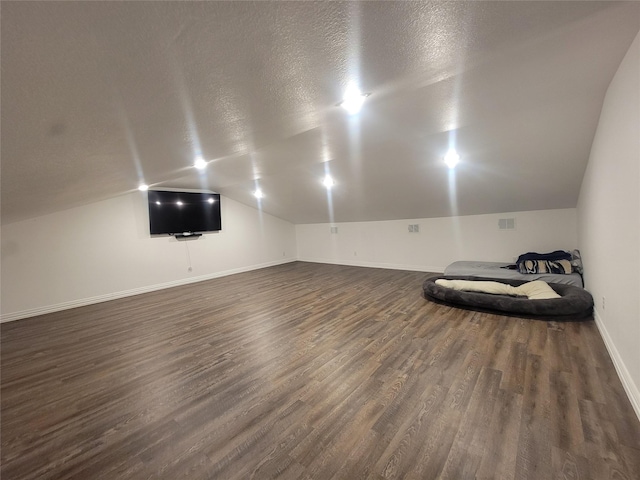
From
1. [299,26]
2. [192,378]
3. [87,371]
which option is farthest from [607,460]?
[87,371]

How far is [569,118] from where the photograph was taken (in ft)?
8.19

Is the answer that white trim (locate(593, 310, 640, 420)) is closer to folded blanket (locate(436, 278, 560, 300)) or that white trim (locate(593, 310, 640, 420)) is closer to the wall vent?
folded blanket (locate(436, 278, 560, 300))

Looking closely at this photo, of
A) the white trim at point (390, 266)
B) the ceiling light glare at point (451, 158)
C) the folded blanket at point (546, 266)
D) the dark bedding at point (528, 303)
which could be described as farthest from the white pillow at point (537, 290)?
the white trim at point (390, 266)

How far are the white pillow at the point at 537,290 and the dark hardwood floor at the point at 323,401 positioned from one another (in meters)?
0.41

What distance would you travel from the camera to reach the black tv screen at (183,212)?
19.8 feet

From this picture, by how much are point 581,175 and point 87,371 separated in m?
6.25

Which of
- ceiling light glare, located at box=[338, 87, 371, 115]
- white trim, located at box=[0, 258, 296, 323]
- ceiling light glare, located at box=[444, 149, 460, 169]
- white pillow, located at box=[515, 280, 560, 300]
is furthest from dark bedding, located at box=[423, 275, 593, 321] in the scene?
white trim, located at box=[0, 258, 296, 323]

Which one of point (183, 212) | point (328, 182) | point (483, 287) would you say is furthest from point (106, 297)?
point (483, 287)

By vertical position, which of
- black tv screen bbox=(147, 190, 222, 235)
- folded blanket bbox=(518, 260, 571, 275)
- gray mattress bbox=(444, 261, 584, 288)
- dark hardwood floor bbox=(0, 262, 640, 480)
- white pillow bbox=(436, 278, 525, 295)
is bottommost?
dark hardwood floor bbox=(0, 262, 640, 480)

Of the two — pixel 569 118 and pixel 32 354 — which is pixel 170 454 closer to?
pixel 32 354

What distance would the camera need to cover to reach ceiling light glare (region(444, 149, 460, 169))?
3.41 meters

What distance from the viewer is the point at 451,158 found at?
11.6 feet

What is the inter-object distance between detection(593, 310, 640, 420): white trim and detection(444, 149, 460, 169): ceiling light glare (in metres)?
2.34

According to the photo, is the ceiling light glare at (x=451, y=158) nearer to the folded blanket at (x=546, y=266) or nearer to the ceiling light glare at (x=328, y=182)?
Result: the ceiling light glare at (x=328, y=182)
